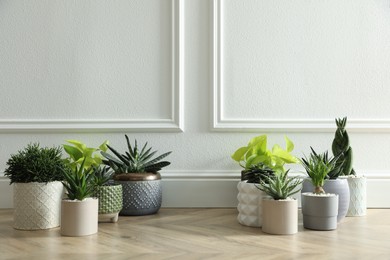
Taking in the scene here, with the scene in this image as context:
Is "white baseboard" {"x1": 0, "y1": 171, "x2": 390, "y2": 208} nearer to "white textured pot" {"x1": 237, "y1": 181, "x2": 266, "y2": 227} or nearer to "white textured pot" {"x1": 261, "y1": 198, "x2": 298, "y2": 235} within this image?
"white textured pot" {"x1": 237, "y1": 181, "x2": 266, "y2": 227}

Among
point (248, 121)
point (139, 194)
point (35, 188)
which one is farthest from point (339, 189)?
point (35, 188)

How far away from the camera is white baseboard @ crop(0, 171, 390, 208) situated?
1.75 m

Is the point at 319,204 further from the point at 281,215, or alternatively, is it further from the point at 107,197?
the point at 107,197

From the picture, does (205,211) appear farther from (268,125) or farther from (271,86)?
(271,86)

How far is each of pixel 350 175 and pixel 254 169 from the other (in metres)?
0.35

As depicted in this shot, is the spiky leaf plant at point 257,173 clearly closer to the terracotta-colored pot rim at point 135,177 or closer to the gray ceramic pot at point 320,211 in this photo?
the gray ceramic pot at point 320,211

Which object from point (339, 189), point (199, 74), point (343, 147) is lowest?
point (339, 189)

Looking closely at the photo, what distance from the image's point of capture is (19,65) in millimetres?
1771

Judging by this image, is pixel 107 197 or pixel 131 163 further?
pixel 131 163

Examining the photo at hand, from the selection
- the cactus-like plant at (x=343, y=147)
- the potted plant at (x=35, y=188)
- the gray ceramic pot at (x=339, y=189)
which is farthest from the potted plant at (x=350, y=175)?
the potted plant at (x=35, y=188)

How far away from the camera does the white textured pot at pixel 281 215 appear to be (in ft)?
4.14

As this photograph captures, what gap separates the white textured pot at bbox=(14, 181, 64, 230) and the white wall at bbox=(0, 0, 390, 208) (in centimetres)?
44

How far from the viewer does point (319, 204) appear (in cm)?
132

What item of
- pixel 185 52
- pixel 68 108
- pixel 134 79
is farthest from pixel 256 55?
pixel 68 108
